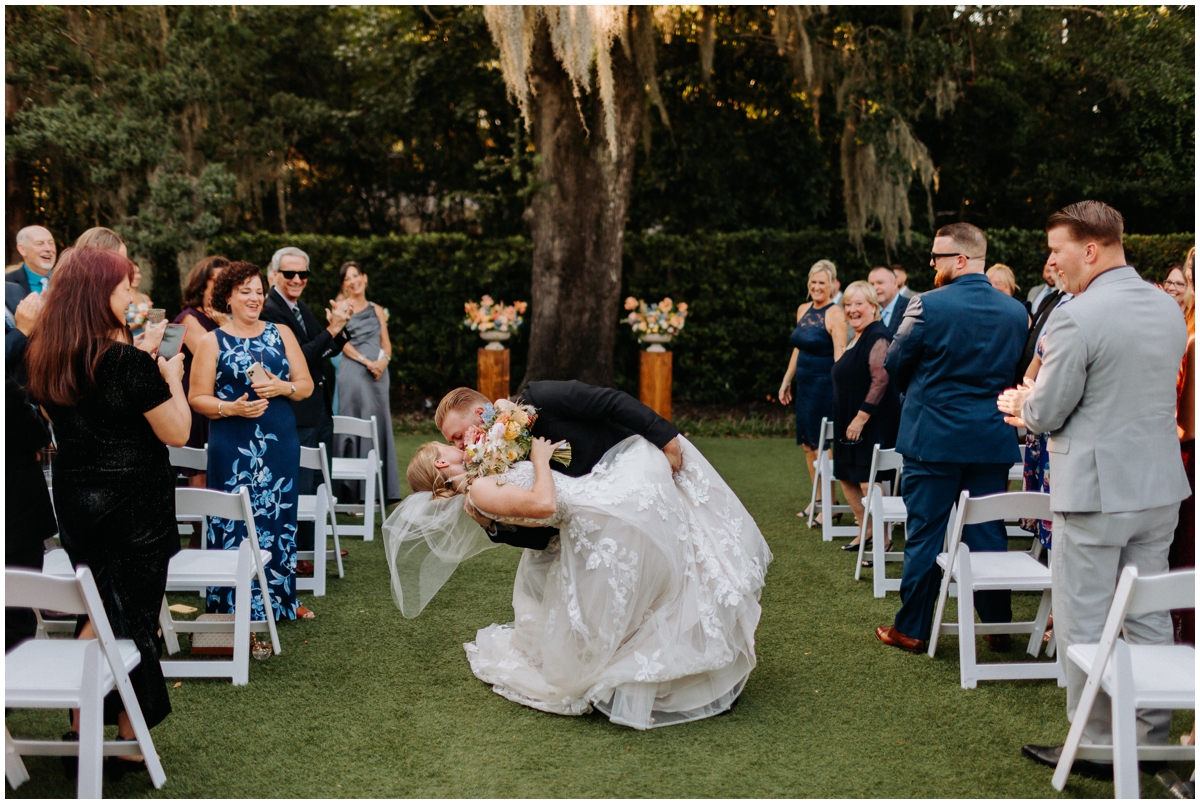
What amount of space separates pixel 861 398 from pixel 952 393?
6.00 feet

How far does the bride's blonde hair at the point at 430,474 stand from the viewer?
3430 millimetres

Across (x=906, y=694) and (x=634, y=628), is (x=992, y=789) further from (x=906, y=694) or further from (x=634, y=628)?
A: (x=634, y=628)

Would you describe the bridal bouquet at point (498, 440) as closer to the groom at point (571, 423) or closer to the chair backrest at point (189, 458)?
the groom at point (571, 423)

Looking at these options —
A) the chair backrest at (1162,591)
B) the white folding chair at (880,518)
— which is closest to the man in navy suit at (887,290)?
the white folding chair at (880,518)

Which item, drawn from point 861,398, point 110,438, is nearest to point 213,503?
point 110,438

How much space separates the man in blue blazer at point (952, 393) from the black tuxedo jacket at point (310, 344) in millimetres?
3314

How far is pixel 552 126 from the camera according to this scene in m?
10.0

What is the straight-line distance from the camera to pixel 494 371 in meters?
10.7

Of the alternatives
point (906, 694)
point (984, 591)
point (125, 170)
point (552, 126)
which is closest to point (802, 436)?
point (984, 591)

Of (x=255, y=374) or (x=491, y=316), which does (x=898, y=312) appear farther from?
(x=491, y=316)

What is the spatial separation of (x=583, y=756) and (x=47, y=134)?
1105 cm

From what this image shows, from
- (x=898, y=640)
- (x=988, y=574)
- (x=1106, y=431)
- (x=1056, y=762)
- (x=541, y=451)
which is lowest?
(x=898, y=640)

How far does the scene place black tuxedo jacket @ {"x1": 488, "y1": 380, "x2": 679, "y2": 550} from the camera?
3.47 metres

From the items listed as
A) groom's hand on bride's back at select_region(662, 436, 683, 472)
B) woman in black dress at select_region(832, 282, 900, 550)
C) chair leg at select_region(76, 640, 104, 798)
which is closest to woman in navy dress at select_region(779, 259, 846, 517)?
woman in black dress at select_region(832, 282, 900, 550)
